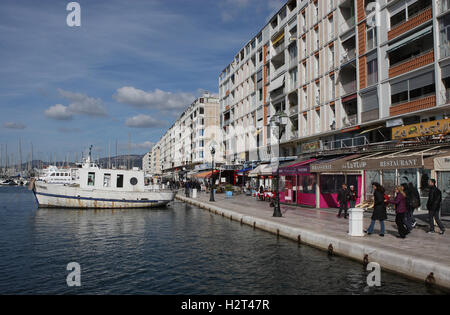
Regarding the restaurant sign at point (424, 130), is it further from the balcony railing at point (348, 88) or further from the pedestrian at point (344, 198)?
the balcony railing at point (348, 88)

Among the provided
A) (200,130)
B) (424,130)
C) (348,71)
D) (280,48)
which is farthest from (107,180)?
(200,130)

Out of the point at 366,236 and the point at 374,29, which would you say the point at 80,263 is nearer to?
the point at 366,236

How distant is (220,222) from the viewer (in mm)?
19672

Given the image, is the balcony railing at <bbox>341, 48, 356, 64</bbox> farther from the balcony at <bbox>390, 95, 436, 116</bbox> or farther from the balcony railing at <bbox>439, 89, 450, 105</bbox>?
the balcony railing at <bbox>439, 89, 450, 105</bbox>

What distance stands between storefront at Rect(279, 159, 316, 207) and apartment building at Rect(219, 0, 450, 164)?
3082 mm

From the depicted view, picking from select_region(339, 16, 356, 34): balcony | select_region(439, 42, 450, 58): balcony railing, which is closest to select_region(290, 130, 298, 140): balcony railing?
select_region(339, 16, 356, 34): balcony

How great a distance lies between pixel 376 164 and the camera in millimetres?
15211

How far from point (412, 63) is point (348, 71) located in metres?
7.93

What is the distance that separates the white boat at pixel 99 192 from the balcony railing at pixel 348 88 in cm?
1737

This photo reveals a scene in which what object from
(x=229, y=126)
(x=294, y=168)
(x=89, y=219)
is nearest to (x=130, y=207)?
(x=89, y=219)

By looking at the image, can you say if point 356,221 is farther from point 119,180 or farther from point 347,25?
point 347,25

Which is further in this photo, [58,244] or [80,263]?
[58,244]

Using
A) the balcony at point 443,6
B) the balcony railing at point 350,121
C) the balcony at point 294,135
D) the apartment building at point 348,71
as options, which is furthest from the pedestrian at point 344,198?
the balcony at point 294,135
